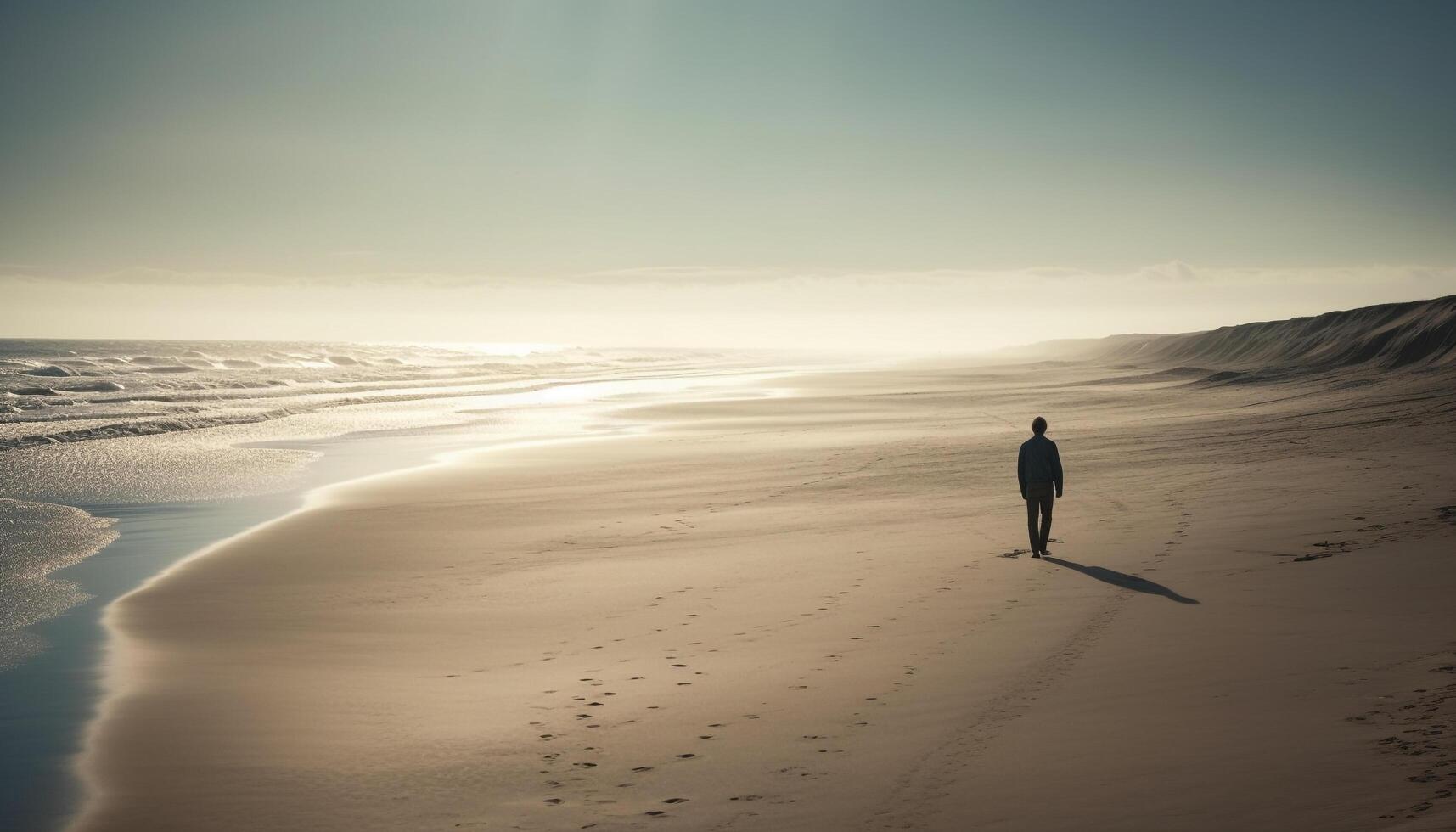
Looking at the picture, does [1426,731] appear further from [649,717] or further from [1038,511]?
[1038,511]

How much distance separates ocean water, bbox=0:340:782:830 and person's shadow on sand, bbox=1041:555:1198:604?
8991 millimetres

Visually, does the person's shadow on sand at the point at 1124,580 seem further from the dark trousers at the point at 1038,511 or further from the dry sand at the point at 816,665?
the dark trousers at the point at 1038,511

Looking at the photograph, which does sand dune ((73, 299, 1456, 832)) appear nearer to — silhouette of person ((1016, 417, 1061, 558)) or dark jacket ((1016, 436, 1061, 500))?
silhouette of person ((1016, 417, 1061, 558))

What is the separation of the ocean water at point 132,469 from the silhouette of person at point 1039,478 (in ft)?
32.1

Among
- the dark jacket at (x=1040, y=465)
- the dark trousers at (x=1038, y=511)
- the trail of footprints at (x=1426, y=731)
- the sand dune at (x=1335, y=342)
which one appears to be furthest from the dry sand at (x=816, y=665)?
the sand dune at (x=1335, y=342)

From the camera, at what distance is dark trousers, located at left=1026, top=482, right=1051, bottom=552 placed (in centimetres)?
1157

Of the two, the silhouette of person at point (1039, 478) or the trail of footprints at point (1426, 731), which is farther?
the silhouette of person at point (1039, 478)

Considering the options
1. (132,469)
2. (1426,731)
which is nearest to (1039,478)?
(1426,731)

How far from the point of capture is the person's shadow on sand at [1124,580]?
923 cm

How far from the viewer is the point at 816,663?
25.6ft

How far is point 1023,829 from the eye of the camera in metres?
4.71

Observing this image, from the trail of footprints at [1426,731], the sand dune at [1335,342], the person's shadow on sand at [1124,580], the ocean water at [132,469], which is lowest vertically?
the ocean water at [132,469]

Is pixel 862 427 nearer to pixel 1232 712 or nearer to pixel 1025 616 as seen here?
pixel 1025 616

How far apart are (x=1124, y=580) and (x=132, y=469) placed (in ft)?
72.3
